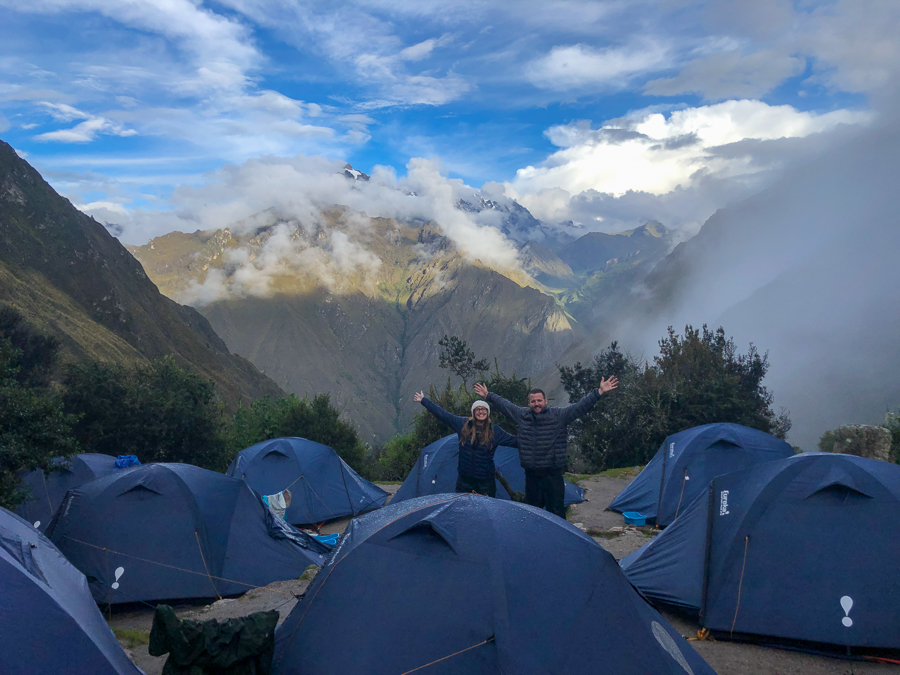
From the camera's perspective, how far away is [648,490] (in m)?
13.5

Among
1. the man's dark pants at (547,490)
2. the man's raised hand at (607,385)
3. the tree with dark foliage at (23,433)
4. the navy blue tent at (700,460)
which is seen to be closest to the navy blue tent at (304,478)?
the tree with dark foliage at (23,433)

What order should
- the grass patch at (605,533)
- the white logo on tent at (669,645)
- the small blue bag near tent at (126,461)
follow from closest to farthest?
1. the white logo on tent at (669,645)
2. the small blue bag near tent at (126,461)
3. the grass patch at (605,533)

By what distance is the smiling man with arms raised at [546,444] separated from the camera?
8.27m

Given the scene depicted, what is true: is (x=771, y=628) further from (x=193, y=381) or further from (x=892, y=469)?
(x=193, y=381)

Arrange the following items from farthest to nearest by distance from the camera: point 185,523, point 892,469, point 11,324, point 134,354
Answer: point 134,354, point 11,324, point 185,523, point 892,469

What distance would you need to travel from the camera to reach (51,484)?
11.8 meters

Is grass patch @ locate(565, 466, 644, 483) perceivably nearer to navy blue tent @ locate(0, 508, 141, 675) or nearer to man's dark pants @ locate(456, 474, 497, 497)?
man's dark pants @ locate(456, 474, 497, 497)

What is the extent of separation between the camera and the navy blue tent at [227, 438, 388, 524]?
1505cm

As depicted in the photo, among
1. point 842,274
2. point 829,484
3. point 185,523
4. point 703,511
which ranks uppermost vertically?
point 842,274

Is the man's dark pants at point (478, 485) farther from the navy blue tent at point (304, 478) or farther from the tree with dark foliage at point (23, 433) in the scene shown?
the navy blue tent at point (304, 478)

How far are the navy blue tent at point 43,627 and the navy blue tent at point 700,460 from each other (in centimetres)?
1070

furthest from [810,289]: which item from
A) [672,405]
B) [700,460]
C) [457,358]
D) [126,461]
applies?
[126,461]

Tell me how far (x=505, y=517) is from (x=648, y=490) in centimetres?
920

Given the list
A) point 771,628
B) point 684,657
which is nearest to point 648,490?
point 771,628
